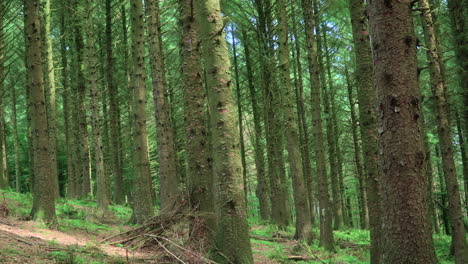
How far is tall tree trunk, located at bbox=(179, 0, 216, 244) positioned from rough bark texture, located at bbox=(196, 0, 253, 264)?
0.98m

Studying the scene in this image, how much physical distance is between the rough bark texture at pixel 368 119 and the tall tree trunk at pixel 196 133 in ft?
8.67

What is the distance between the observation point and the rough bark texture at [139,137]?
33.2ft

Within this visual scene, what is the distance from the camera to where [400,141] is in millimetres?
3547

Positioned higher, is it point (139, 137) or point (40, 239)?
point (139, 137)

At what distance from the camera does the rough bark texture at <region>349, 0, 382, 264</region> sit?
18.9 feet

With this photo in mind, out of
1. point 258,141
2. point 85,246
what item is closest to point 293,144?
point 258,141

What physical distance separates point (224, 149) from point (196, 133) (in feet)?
5.42

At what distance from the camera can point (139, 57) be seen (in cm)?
1048

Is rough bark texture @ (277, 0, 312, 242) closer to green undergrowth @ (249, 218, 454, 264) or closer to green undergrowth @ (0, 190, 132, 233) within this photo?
green undergrowth @ (249, 218, 454, 264)

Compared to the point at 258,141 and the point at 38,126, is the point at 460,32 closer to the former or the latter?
the point at 258,141

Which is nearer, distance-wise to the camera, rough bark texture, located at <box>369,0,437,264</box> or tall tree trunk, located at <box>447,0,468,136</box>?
rough bark texture, located at <box>369,0,437,264</box>

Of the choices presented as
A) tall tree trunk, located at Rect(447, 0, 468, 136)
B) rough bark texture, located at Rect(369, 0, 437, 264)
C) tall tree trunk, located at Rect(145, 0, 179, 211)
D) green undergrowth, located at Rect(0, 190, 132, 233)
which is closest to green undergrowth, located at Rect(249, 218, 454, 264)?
rough bark texture, located at Rect(369, 0, 437, 264)

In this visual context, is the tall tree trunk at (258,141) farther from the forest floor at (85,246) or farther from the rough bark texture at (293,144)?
the rough bark texture at (293,144)

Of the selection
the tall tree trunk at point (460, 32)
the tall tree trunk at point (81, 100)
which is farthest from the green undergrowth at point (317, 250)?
the tall tree trunk at point (81, 100)
